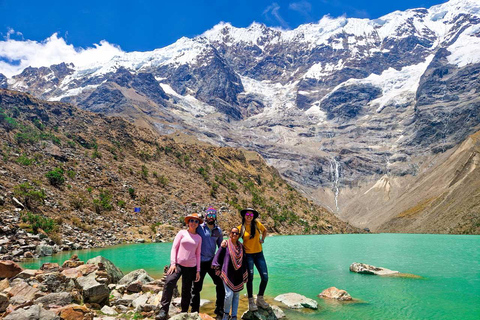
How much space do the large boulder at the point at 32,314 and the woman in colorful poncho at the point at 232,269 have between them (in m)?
4.26

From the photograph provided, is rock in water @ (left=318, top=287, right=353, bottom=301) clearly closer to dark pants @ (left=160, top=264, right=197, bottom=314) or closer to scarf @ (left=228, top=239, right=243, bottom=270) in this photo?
scarf @ (left=228, top=239, right=243, bottom=270)

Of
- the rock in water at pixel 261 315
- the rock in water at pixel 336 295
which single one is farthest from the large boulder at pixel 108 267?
the rock in water at pixel 336 295

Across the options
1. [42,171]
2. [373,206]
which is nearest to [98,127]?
[42,171]

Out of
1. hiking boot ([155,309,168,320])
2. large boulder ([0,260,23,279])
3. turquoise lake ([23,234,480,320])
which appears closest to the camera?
hiking boot ([155,309,168,320])

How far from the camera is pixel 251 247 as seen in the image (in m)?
10.7

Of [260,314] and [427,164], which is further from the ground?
[427,164]

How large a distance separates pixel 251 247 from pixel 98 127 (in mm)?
77937

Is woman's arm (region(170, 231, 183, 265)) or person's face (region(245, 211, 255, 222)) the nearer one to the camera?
woman's arm (region(170, 231, 183, 265))

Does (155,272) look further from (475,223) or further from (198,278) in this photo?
(475,223)

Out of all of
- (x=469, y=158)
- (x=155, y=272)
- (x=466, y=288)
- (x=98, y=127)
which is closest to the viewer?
(x=466, y=288)

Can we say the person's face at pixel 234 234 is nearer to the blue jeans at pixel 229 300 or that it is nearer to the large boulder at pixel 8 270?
the blue jeans at pixel 229 300

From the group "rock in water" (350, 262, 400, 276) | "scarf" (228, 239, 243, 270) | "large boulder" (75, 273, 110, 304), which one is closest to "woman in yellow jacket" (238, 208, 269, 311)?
"scarf" (228, 239, 243, 270)

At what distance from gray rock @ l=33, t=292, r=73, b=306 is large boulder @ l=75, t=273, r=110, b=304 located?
1061 millimetres

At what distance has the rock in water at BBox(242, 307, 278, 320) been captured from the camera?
10.6 meters
